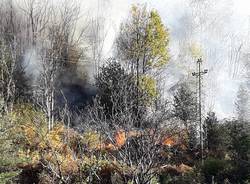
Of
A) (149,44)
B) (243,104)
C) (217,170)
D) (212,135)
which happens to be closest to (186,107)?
(212,135)

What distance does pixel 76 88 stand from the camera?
1564 inches

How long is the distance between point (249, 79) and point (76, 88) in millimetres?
18271

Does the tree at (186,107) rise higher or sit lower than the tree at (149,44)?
lower

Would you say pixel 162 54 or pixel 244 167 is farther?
pixel 162 54

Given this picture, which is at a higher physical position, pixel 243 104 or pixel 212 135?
pixel 243 104

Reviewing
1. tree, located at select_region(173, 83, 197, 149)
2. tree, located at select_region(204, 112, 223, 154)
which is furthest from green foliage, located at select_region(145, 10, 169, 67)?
tree, located at select_region(204, 112, 223, 154)

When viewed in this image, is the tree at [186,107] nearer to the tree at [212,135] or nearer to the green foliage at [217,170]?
the tree at [212,135]

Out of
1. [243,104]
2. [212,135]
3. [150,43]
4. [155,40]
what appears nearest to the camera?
[212,135]

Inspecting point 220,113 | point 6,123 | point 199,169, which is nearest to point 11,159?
point 6,123

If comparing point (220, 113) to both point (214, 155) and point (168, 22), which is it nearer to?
point (168, 22)

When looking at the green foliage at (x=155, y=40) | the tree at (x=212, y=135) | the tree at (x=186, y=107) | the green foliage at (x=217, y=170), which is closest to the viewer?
the green foliage at (x=217, y=170)

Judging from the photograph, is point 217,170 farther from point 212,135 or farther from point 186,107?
point 186,107

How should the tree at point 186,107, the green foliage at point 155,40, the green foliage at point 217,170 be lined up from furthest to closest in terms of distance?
1. the green foliage at point 155,40
2. the tree at point 186,107
3. the green foliage at point 217,170

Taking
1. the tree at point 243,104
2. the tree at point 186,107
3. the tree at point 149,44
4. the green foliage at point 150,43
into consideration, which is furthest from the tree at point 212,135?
the tree at point 243,104
